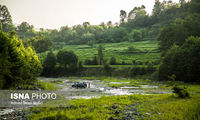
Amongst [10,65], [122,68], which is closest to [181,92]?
[10,65]

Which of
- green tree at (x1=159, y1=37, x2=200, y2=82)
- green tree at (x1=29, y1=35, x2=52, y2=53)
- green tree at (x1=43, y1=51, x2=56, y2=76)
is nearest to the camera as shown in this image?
green tree at (x1=159, y1=37, x2=200, y2=82)

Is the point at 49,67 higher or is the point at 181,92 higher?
the point at 181,92

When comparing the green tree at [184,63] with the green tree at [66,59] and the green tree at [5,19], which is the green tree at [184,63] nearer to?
the green tree at [66,59]

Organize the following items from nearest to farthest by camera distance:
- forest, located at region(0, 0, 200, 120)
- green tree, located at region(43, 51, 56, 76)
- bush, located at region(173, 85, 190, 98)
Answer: forest, located at region(0, 0, 200, 120) < bush, located at region(173, 85, 190, 98) < green tree, located at region(43, 51, 56, 76)

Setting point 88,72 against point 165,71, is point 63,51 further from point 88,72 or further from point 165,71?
point 165,71

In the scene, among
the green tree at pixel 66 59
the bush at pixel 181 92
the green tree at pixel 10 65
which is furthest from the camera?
the green tree at pixel 66 59

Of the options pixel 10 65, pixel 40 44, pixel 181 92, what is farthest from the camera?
pixel 40 44

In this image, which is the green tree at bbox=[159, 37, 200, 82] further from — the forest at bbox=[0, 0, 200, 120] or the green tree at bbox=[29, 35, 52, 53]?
the green tree at bbox=[29, 35, 52, 53]

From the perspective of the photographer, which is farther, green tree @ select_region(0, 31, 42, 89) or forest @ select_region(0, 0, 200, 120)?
green tree @ select_region(0, 31, 42, 89)

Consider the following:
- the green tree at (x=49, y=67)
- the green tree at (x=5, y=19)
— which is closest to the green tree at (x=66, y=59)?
the green tree at (x=49, y=67)

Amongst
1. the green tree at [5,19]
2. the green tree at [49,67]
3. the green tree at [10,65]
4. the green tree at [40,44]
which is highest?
the green tree at [5,19]

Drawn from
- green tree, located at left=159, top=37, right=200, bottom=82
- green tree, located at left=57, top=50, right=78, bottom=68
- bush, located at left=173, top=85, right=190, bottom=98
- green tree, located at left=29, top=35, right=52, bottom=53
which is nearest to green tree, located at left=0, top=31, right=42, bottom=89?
bush, located at left=173, top=85, right=190, bottom=98

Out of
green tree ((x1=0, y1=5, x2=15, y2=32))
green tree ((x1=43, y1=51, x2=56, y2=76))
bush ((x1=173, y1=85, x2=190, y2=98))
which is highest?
green tree ((x1=0, y1=5, x2=15, y2=32))

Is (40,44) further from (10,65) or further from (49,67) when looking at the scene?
(10,65)
